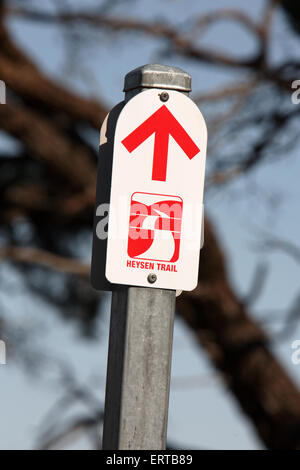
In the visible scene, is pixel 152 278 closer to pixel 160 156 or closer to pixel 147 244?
pixel 147 244

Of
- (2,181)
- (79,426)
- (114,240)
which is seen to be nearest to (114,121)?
(114,240)

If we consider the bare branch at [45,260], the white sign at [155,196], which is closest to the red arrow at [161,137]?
the white sign at [155,196]

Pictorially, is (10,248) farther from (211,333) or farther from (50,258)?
(211,333)

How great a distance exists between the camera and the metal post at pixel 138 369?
212 cm

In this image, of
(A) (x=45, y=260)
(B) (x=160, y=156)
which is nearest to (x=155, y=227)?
(B) (x=160, y=156)

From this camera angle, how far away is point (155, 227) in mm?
2193

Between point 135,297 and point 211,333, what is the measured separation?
6.13 metres

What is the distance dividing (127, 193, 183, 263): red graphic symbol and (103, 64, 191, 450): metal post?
0.08 metres

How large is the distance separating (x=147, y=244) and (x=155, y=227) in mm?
39

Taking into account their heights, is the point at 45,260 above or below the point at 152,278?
above

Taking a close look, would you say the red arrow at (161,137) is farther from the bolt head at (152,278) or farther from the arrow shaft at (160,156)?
the bolt head at (152,278)

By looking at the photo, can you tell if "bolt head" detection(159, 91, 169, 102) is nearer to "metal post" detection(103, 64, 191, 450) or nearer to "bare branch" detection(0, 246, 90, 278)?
"metal post" detection(103, 64, 191, 450)

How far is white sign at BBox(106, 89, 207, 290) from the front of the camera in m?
2.18

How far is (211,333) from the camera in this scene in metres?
8.26
